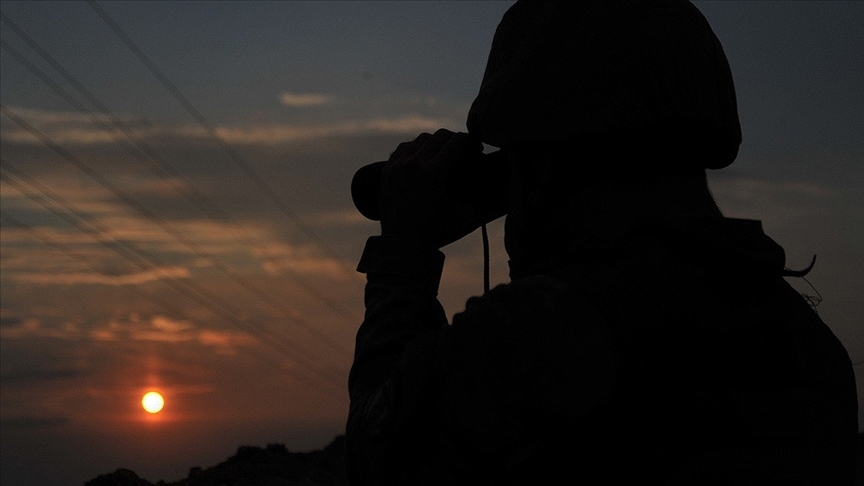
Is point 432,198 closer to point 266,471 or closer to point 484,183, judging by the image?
point 484,183

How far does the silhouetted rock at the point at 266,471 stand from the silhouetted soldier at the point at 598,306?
129 inches

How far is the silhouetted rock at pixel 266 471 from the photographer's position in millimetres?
5473

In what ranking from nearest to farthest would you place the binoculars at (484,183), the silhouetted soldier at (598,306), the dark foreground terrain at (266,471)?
the silhouetted soldier at (598,306)
the binoculars at (484,183)
the dark foreground terrain at (266,471)

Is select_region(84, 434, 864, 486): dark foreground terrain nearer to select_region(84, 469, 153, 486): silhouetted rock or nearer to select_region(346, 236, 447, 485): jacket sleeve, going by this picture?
select_region(84, 469, 153, 486): silhouetted rock

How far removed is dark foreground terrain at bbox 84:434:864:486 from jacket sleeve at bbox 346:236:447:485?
2.95 metres

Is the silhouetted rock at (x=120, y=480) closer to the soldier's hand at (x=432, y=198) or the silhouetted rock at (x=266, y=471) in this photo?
the silhouetted rock at (x=266, y=471)

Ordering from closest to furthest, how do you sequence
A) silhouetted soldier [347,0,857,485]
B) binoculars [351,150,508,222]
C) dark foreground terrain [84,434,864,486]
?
silhouetted soldier [347,0,857,485] < binoculars [351,150,508,222] < dark foreground terrain [84,434,864,486]

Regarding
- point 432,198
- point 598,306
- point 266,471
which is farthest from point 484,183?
point 266,471

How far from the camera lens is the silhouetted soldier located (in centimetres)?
207

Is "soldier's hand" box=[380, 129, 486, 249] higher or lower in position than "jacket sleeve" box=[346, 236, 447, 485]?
higher

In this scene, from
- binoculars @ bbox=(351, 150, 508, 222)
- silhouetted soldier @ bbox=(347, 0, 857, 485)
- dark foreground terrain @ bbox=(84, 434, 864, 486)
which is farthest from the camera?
dark foreground terrain @ bbox=(84, 434, 864, 486)

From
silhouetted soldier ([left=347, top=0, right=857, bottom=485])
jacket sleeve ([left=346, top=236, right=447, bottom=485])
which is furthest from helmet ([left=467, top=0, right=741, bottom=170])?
jacket sleeve ([left=346, top=236, right=447, bottom=485])

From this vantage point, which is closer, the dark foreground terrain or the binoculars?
the binoculars

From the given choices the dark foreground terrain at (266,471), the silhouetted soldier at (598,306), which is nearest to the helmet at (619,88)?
the silhouetted soldier at (598,306)
